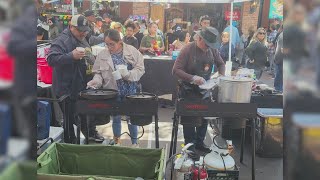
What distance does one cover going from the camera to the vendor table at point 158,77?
2604 mm

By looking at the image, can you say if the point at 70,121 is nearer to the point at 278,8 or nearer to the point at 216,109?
the point at 216,109

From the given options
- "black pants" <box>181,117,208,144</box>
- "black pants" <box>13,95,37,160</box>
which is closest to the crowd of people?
"black pants" <box>181,117,208,144</box>

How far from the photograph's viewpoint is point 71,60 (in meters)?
2.24

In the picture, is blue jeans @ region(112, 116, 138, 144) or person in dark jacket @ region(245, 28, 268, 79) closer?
person in dark jacket @ region(245, 28, 268, 79)

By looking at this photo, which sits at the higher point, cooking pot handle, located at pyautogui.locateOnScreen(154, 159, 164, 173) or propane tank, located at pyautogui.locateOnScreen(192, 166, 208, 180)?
cooking pot handle, located at pyautogui.locateOnScreen(154, 159, 164, 173)

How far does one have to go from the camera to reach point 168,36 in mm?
2551

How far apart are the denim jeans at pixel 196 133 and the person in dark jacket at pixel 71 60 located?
86cm

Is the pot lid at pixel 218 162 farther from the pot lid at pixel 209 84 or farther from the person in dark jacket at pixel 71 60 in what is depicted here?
the person in dark jacket at pixel 71 60

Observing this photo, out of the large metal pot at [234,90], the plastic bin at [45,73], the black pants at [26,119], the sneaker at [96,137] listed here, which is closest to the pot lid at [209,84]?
the large metal pot at [234,90]

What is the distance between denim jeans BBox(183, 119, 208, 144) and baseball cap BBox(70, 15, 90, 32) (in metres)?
1.05

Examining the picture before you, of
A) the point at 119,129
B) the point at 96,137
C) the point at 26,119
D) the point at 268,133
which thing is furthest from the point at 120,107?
the point at 26,119

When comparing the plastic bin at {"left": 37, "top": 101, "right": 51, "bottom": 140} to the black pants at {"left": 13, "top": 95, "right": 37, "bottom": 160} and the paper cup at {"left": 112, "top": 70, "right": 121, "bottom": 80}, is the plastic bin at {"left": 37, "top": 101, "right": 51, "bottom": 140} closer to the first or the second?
the paper cup at {"left": 112, "top": 70, "right": 121, "bottom": 80}

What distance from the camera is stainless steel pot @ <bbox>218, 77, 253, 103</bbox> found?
210cm

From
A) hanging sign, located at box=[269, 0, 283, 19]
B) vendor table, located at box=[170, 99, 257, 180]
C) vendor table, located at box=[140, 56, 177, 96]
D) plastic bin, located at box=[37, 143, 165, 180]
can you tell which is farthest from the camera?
vendor table, located at box=[140, 56, 177, 96]
